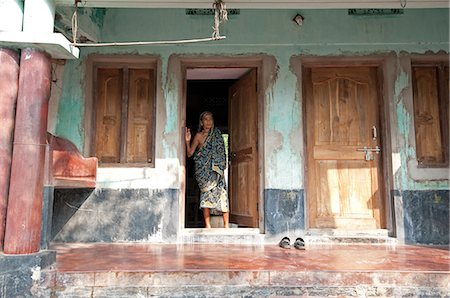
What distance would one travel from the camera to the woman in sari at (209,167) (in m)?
4.80

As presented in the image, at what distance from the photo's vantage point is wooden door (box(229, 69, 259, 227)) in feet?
15.1

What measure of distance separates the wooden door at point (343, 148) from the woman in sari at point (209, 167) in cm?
114

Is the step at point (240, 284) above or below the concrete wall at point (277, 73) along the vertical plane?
below

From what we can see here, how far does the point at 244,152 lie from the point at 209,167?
20.2 inches

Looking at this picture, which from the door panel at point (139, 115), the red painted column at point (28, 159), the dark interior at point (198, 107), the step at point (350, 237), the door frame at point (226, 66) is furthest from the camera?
the dark interior at point (198, 107)

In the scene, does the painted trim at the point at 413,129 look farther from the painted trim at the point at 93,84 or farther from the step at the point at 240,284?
the painted trim at the point at 93,84

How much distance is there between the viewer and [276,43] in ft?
14.9

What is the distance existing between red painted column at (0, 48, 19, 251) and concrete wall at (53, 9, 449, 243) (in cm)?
155

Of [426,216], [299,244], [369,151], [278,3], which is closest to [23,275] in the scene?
[299,244]

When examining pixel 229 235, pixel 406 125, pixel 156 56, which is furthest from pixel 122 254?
pixel 406 125

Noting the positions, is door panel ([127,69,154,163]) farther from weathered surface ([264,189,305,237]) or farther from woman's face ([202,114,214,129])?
weathered surface ([264,189,305,237])

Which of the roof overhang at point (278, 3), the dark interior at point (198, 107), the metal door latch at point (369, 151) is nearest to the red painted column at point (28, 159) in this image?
the roof overhang at point (278, 3)

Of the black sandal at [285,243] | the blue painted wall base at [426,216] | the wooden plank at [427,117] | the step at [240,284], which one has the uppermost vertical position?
the wooden plank at [427,117]

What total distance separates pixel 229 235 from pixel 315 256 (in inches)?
46.0
